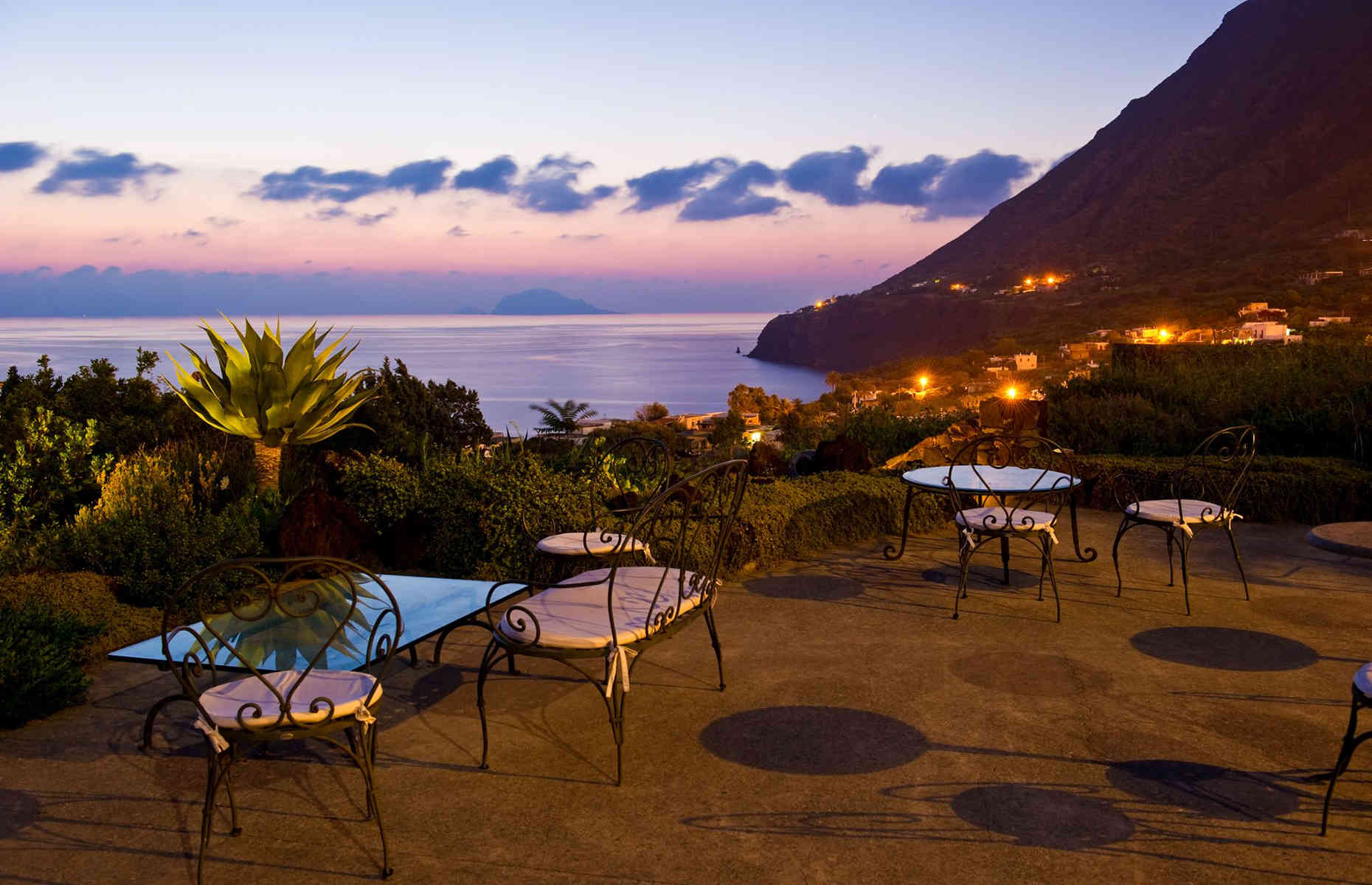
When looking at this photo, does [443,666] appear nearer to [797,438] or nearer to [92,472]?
[92,472]

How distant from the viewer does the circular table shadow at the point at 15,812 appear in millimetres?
3094

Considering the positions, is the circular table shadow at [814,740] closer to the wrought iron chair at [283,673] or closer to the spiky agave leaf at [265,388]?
the wrought iron chair at [283,673]

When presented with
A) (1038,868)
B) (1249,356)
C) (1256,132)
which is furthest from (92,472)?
(1256,132)

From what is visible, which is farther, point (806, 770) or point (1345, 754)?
point (806, 770)

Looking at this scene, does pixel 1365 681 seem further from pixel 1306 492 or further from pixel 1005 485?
pixel 1306 492

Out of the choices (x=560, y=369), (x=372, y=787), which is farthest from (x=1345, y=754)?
(x=560, y=369)

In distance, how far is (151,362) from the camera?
9.19 meters

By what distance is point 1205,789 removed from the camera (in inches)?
126

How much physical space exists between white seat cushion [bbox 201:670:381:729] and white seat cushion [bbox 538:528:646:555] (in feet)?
6.23

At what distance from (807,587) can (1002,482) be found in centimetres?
137

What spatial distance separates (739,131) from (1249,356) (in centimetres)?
2999

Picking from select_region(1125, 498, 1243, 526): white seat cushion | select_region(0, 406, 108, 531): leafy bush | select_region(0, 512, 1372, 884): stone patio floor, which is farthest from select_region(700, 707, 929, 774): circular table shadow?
select_region(0, 406, 108, 531): leafy bush

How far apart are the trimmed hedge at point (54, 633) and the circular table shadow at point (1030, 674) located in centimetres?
395

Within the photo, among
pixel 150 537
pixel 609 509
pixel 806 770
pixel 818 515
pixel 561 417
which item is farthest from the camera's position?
pixel 561 417
